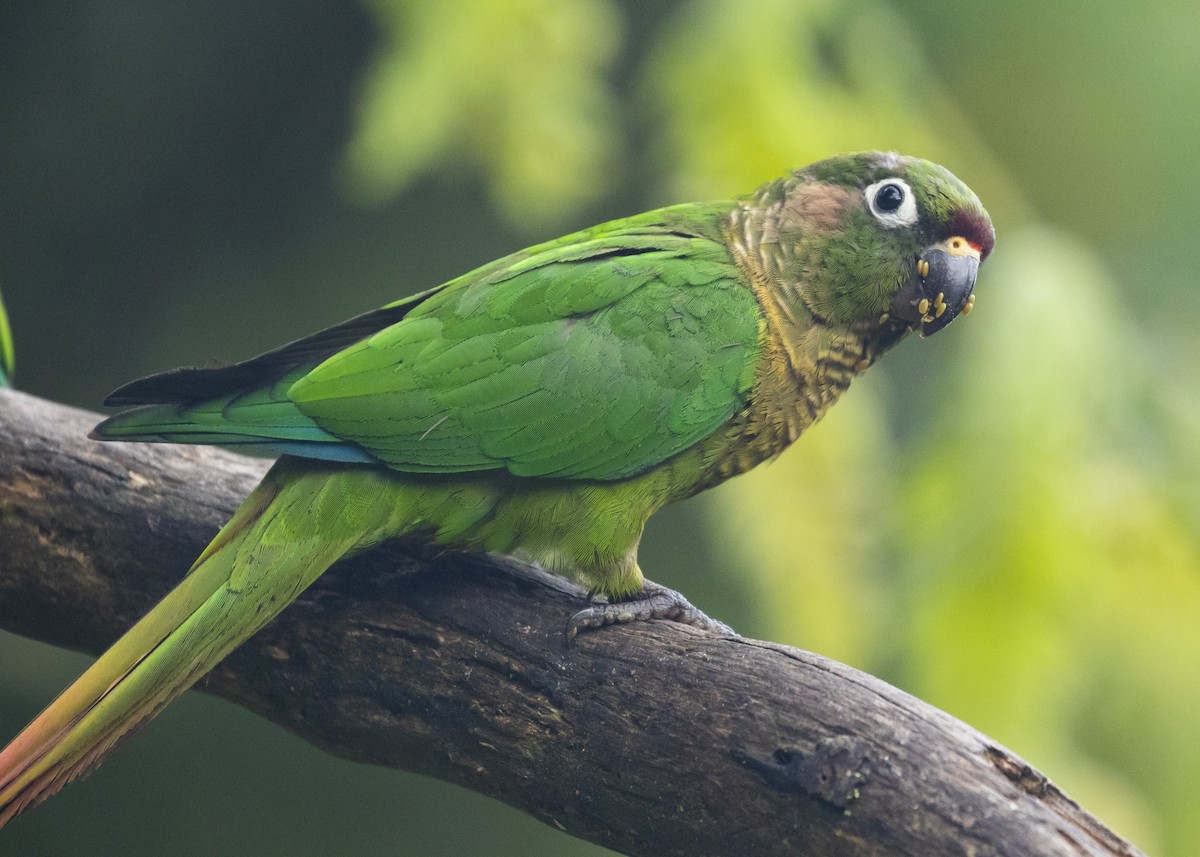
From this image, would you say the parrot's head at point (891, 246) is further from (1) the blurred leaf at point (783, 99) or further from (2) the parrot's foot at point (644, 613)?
(1) the blurred leaf at point (783, 99)

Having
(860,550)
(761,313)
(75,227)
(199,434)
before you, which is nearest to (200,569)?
(199,434)

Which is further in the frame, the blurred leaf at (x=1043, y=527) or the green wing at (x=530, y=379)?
the blurred leaf at (x=1043, y=527)

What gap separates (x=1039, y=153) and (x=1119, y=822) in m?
2.99

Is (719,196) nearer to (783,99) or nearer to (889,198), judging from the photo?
(783,99)

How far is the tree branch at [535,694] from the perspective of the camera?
1581 mm

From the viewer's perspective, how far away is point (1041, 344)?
2936 millimetres

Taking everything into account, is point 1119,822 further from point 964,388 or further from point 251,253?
point 251,253

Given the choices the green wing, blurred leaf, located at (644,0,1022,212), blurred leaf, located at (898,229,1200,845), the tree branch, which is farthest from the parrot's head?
blurred leaf, located at (644,0,1022,212)

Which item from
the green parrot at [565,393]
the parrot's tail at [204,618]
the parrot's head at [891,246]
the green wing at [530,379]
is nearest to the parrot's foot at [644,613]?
the green parrot at [565,393]

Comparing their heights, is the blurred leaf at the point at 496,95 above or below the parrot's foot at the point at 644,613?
above

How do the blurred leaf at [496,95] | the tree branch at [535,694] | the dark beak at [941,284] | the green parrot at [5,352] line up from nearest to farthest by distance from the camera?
the tree branch at [535,694], the dark beak at [941,284], the green parrot at [5,352], the blurred leaf at [496,95]

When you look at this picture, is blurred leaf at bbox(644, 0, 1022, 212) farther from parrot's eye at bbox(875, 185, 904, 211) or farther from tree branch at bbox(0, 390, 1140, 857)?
tree branch at bbox(0, 390, 1140, 857)

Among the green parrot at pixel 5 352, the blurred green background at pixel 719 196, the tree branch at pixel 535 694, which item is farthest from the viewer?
the blurred green background at pixel 719 196

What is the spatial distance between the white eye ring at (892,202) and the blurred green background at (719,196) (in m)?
0.83
